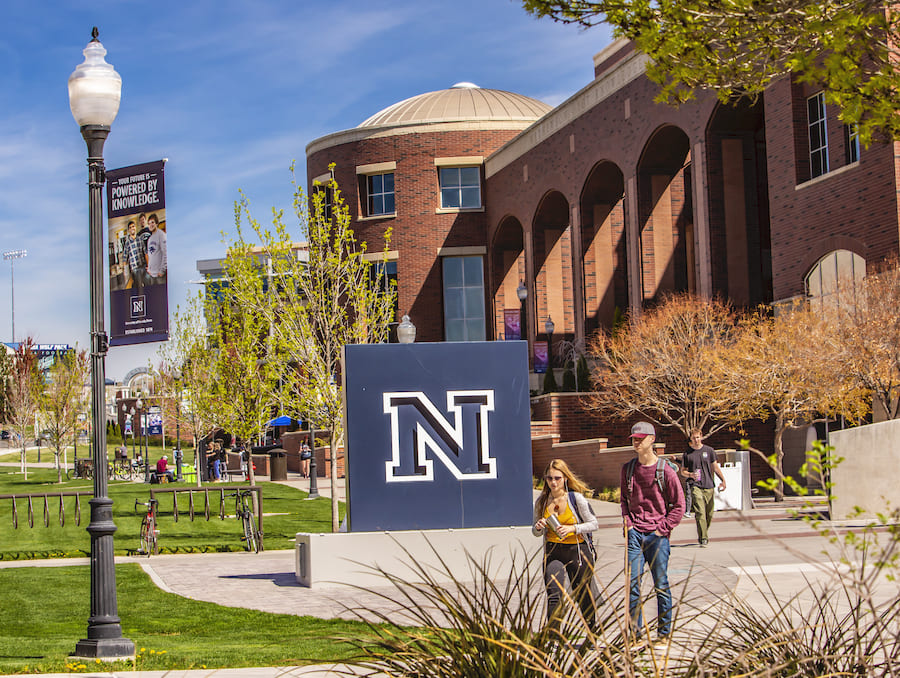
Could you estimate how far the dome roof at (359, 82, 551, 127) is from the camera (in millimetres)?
55719

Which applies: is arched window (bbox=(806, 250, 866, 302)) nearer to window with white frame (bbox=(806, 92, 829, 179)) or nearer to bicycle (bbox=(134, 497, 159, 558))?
window with white frame (bbox=(806, 92, 829, 179))

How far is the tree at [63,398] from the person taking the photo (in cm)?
5278

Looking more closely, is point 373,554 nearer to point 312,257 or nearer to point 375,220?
point 312,257

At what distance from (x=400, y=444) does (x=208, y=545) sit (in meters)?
8.08

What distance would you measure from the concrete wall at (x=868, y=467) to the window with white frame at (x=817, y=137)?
468 inches

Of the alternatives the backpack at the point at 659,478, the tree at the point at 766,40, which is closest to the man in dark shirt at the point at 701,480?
the backpack at the point at 659,478

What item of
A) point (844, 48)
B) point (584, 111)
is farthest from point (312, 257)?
point (584, 111)

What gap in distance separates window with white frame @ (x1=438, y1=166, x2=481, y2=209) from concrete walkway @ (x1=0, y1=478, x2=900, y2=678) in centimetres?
3295

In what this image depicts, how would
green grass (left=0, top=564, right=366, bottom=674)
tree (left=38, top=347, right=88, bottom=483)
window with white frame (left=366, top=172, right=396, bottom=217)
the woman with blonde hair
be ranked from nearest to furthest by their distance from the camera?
the woman with blonde hair
green grass (left=0, top=564, right=366, bottom=674)
tree (left=38, top=347, right=88, bottom=483)
window with white frame (left=366, top=172, right=396, bottom=217)

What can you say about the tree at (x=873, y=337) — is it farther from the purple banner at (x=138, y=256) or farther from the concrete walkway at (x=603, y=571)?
the purple banner at (x=138, y=256)

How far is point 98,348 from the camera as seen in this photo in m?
9.61

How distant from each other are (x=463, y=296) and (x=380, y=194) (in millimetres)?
6658

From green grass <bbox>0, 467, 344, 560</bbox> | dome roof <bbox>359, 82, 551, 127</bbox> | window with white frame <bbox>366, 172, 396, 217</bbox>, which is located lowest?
green grass <bbox>0, 467, 344, 560</bbox>

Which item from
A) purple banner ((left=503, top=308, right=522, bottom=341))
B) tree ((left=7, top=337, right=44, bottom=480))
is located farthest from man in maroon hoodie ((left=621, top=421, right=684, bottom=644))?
tree ((left=7, top=337, right=44, bottom=480))
